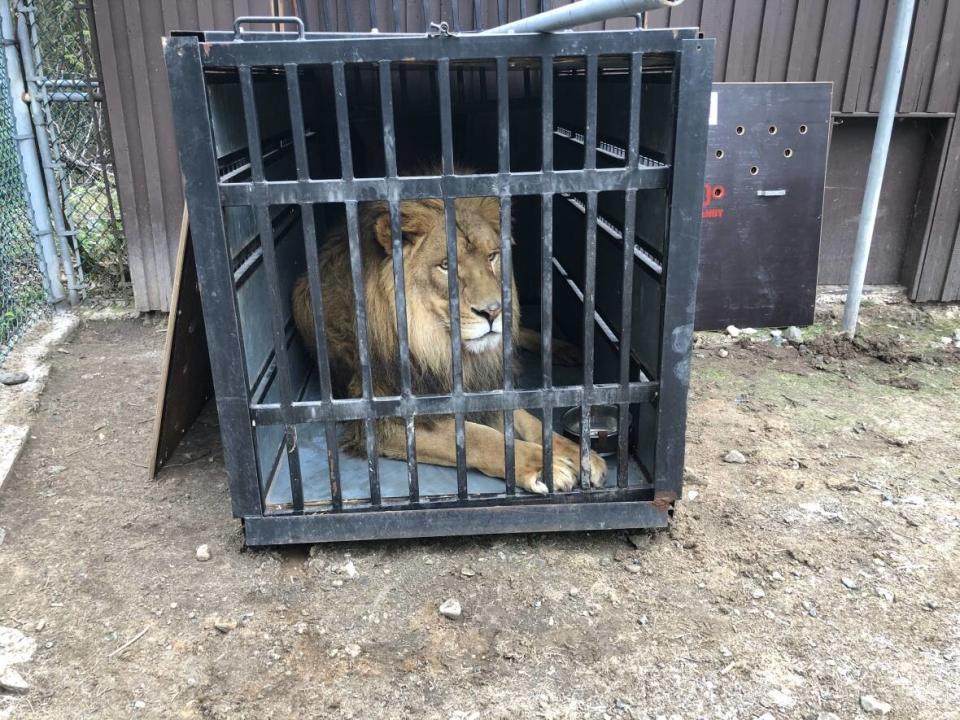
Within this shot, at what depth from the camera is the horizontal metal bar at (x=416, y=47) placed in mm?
2420

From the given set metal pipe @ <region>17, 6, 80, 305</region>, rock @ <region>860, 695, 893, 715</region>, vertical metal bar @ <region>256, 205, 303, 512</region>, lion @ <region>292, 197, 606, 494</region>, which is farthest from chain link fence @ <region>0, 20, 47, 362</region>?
rock @ <region>860, 695, 893, 715</region>

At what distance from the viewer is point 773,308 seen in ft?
18.0

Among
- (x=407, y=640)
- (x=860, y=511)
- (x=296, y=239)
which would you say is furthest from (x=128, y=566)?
(x=860, y=511)

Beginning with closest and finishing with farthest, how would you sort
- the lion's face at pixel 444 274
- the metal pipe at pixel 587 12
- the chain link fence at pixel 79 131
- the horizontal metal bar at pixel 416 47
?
the metal pipe at pixel 587 12, the horizontal metal bar at pixel 416 47, the lion's face at pixel 444 274, the chain link fence at pixel 79 131

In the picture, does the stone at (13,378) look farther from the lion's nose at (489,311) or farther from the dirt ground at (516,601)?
the lion's nose at (489,311)

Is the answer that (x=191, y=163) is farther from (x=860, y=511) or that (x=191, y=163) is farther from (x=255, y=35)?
(x=860, y=511)

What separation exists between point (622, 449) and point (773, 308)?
10.1 ft

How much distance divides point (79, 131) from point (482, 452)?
15.7ft

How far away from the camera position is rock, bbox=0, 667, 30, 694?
2.36m

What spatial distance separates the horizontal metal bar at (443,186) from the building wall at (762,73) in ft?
8.86

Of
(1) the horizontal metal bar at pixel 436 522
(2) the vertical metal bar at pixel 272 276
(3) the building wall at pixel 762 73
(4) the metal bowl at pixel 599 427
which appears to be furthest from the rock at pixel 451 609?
(3) the building wall at pixel 762 73

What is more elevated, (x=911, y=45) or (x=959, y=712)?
(x=911, y=45)

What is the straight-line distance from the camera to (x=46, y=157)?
18.5ft

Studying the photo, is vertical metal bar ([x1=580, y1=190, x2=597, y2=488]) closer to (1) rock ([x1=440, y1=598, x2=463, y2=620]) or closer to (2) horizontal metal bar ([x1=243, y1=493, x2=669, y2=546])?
(2) horizontal metal bar ([x1=243, y1=493, x2=669, y2=546])
